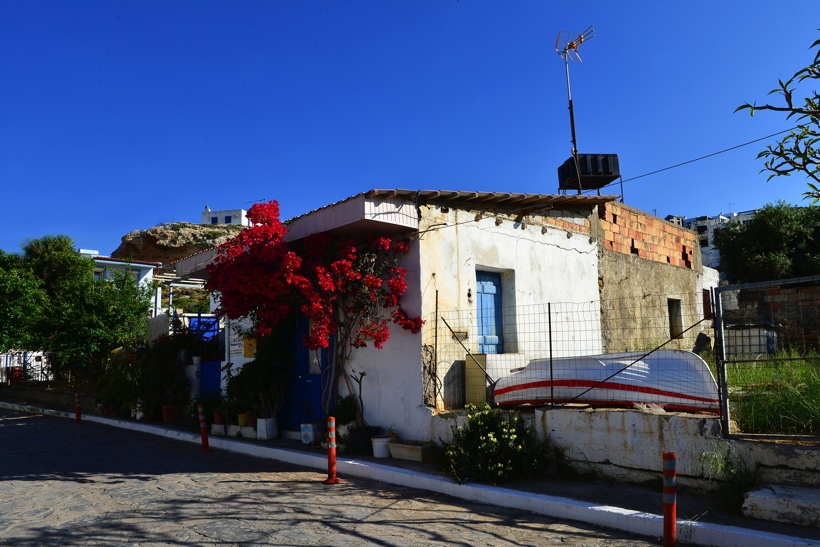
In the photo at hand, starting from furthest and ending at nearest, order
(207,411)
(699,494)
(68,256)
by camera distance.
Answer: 1. (68,256)
2. (207,411)
3. (699,494)

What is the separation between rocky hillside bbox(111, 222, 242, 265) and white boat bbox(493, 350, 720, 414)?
4544 centimetres

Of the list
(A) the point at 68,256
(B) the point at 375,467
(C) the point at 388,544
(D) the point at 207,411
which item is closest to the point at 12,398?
(A) the point at 68,256

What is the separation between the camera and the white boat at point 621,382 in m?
6.35

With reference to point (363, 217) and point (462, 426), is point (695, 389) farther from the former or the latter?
point (363, 217)

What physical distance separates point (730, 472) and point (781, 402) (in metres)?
0.96

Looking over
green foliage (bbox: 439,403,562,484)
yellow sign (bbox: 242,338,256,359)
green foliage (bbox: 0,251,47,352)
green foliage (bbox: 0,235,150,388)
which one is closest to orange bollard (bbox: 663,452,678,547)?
green foliage (bbox: 439,403,562,484)

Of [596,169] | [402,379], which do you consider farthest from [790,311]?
[402,379]

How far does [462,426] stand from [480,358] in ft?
3.91

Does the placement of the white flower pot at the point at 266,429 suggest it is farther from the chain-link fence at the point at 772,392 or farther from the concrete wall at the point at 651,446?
the chain-link fence at the point at 772,392

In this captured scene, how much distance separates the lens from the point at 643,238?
1230 centimetres

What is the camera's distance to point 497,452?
6852mm

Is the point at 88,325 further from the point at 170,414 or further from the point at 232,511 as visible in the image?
the point at 232,511

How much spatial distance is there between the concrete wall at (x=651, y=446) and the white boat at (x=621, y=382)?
32 cm

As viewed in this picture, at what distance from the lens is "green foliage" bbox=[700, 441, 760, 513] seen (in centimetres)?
534
